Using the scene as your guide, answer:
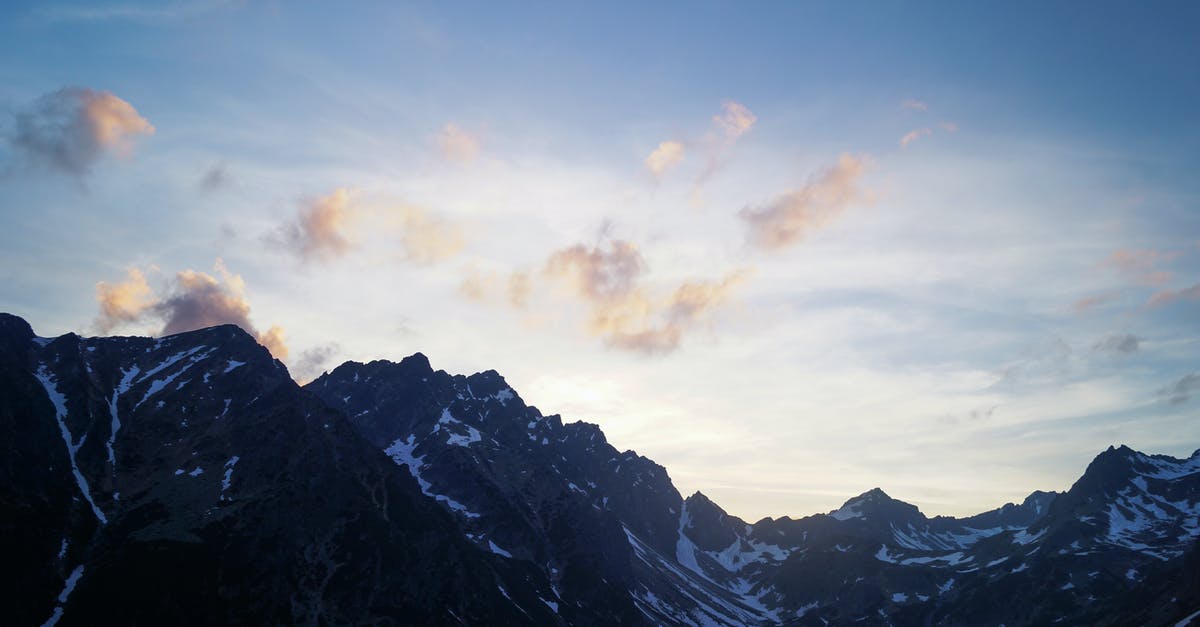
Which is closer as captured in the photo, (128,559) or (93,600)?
(93,600)

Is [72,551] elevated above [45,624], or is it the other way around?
[72,551]

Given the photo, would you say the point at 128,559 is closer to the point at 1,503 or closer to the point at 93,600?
the point at 93,600

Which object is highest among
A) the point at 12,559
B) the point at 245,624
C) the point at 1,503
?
the point at 1,503

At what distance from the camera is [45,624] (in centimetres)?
17612

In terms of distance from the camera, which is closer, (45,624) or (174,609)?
(45,624)

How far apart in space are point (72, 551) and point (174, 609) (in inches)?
1191

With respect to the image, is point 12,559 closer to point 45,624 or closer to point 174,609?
point 45,624

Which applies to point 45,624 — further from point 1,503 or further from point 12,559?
point 1,503

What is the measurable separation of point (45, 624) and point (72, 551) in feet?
87.5

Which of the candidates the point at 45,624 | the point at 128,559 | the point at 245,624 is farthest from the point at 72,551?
the point at 245,624

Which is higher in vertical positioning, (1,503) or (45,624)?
(1,503)

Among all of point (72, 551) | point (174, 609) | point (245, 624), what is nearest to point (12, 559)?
point (72, 551)

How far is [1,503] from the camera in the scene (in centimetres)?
19488

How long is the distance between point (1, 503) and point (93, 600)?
34.3 meters
